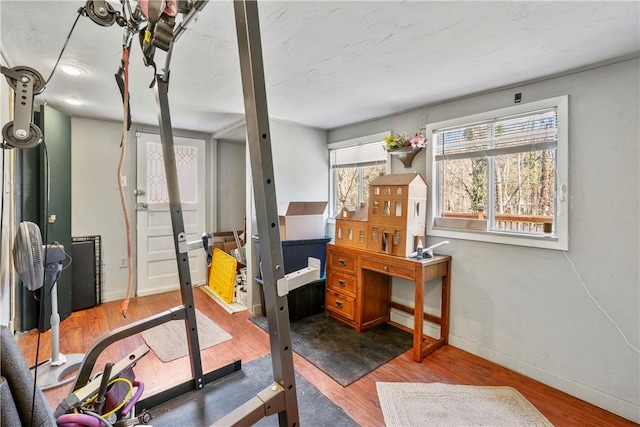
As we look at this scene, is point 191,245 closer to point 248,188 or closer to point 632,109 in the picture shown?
point 248,188

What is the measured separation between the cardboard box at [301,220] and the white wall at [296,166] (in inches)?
10.9

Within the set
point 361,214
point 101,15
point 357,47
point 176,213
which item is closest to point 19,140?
point 101,15

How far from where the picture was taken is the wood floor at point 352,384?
1854 mm

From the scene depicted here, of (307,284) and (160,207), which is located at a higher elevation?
(160,207)

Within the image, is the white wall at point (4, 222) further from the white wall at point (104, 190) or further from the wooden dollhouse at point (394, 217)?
the wooden dollhouse at point (394, 217)

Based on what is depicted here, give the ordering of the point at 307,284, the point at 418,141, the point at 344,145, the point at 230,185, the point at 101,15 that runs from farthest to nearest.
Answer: the point at 230,185, the point at 344,145, the point at 307,284, the point at 418,141, the point at 101,15

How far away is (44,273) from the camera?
1.76 metres

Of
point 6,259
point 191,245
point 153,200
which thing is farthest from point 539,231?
point 153,200

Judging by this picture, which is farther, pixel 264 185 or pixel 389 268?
pixel 389 268

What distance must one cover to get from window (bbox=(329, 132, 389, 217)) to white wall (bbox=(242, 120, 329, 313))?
0.42 ft

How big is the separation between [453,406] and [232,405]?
1.38 metres

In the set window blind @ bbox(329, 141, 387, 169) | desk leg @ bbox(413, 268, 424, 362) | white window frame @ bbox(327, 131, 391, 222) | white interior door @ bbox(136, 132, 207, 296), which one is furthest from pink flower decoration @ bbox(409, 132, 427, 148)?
white interior door @ bbox(136, 132, 207, 296)

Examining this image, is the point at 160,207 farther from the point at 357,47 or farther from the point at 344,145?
the point at 357,47

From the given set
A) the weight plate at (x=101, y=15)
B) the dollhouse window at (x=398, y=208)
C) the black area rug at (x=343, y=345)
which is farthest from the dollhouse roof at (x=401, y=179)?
the weight plate at (x=101, y=15)
